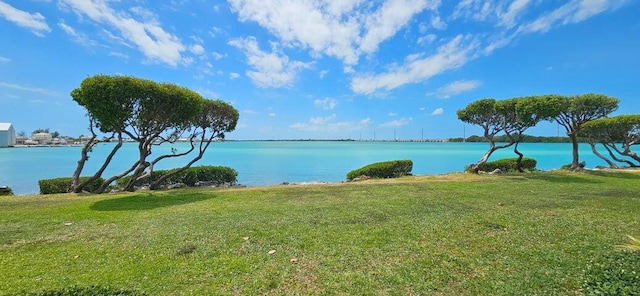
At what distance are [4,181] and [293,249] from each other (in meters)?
30.3

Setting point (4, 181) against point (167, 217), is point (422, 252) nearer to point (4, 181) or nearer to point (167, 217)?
point (167, 217)

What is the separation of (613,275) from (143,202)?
12471 millimetres

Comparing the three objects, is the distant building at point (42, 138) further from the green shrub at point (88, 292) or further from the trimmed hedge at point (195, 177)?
the green shrub at point (88, 292)

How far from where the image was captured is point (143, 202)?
11.0m

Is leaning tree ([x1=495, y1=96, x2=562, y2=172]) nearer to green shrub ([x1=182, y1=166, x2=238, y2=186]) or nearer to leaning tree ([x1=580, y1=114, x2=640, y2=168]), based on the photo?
leaning tree ([x1=580, y1=114, x2=640, y2=168])

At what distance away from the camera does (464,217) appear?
7.96 m

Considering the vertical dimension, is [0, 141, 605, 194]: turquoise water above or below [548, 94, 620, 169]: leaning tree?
below

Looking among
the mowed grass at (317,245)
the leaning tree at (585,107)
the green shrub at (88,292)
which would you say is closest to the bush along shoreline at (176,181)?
the mowed grass at (317,245)

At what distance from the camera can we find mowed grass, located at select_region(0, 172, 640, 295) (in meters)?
4.27

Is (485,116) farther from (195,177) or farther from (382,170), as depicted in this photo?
(195,177)

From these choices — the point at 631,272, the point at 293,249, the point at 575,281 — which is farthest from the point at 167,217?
the point at 631,272

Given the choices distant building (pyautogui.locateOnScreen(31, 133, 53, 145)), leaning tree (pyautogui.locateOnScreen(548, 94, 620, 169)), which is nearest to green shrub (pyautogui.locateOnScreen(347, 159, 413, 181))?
leaning tree (pyautogui.locateOnScreen(548, 94, 620, 169))

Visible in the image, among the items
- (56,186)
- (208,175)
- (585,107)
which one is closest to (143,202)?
(56,186)

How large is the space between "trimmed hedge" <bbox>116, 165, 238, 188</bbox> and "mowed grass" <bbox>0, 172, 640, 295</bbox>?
7.37 meters
